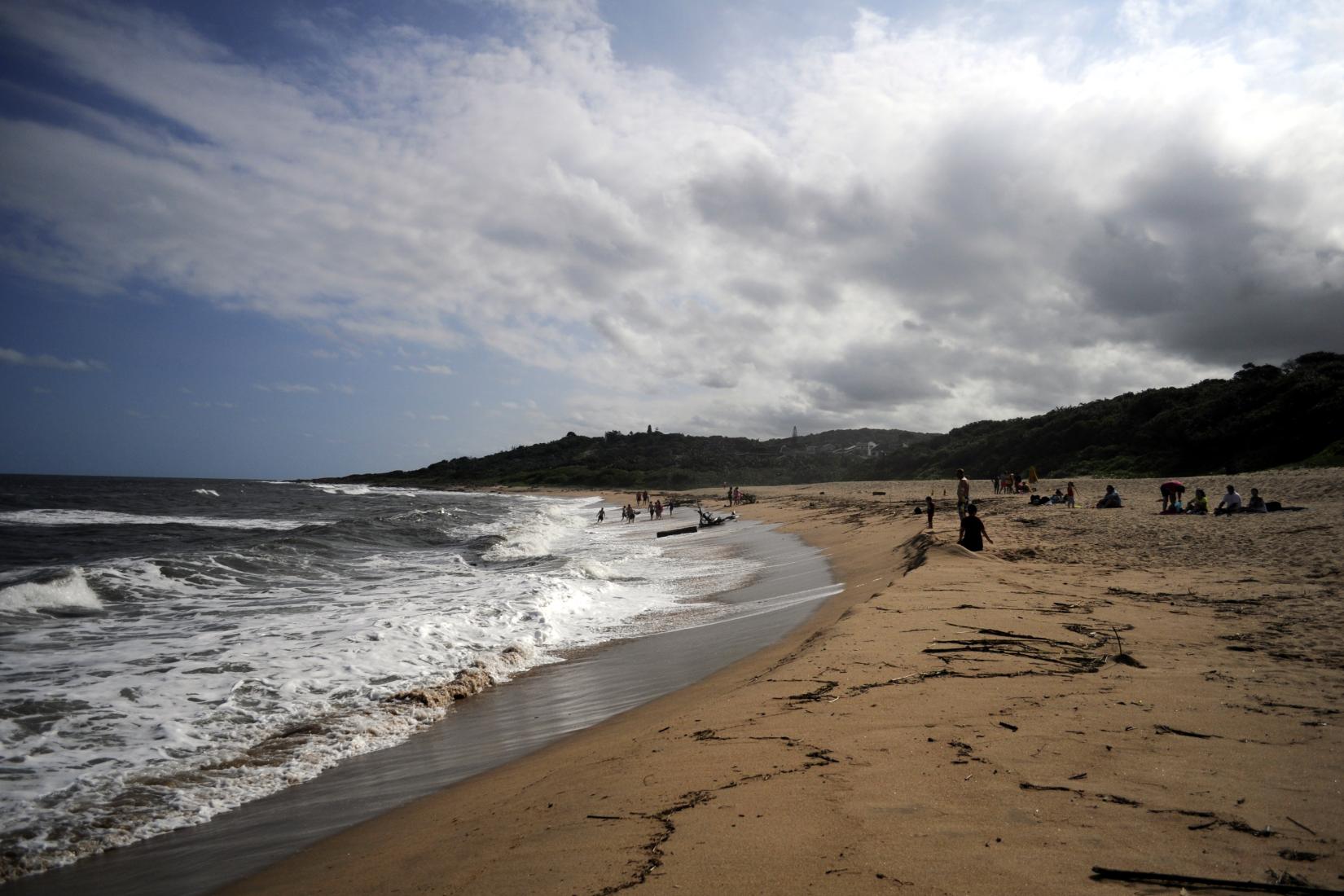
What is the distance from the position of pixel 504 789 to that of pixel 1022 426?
6321cm

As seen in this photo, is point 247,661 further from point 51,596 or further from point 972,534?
point 972,534

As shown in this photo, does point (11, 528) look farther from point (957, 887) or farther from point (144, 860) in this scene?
point (957, 887)

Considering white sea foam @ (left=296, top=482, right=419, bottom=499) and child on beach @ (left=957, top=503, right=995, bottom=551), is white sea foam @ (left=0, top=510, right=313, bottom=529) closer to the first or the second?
child on beach @ (left=957, top=503, right=995, bottom=551)

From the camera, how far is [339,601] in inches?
465

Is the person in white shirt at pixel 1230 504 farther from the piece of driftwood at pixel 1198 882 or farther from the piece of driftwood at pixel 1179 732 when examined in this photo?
the piece of driftwood at pixel 1198 882

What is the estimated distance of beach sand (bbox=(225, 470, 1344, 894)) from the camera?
2629mm

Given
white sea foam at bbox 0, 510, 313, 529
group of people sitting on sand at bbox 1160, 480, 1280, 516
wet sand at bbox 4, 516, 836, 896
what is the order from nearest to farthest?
wet sand at bbox 4, 516, 836, 896 < group of people sitting on sand at bbox 1160, 480, 1280, 516 < white sea foam at bbox 0, 510, 313, 529

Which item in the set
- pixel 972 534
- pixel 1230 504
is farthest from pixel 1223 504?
pixel 972 534

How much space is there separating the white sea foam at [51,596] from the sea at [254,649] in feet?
0.16

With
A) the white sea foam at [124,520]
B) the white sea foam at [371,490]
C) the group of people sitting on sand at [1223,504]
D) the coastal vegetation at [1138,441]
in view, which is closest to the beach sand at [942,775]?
the group of people sitting on sand at [1223,504]

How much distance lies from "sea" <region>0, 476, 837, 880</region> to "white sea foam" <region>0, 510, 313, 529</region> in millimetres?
9724

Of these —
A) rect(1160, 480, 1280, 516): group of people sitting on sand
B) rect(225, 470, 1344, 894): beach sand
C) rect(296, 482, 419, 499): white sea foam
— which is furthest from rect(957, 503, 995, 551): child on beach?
rect(296, 482, 419, 499): white sea foam

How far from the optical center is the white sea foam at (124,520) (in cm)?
3017

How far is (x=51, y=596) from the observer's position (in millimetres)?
11906
